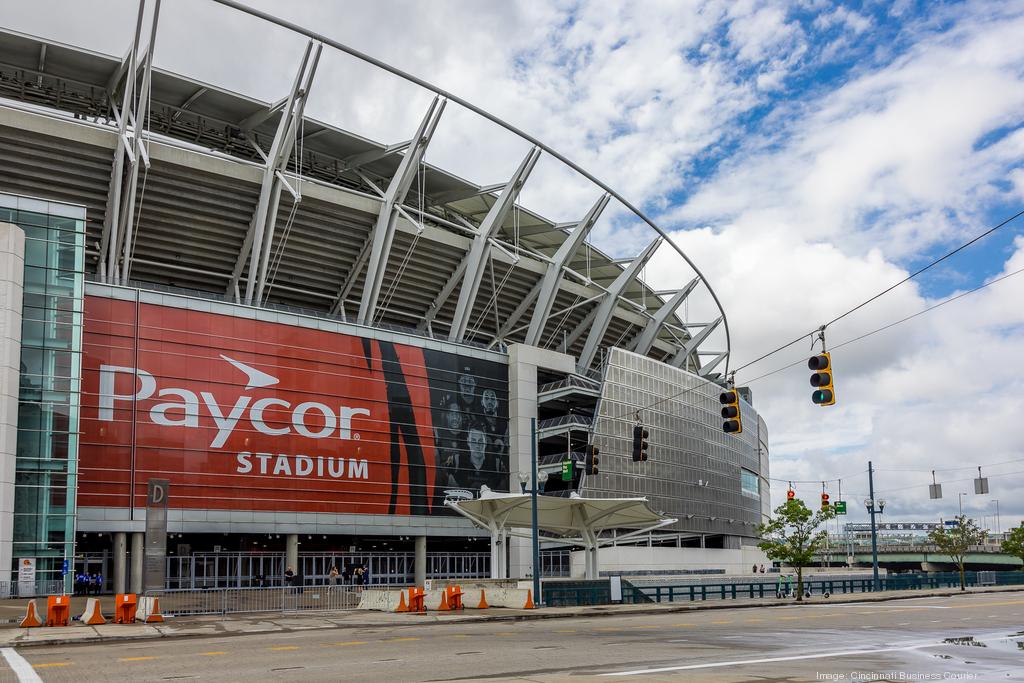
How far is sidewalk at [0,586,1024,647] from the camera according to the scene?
2458 centimetres

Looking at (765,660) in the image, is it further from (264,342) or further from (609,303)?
(609,303)

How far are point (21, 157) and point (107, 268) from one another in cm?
854

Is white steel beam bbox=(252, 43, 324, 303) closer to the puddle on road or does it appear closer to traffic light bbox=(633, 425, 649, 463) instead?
traffic light bbox=(633, 425, 649, 463)

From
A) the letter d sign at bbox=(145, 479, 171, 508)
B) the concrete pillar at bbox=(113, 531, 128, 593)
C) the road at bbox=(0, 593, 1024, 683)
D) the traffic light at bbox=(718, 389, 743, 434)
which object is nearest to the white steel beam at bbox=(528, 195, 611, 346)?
the concrete pillar at bbox=(113, 531, 128, 593)

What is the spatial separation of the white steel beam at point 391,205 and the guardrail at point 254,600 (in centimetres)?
2478

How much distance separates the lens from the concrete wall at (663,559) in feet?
240

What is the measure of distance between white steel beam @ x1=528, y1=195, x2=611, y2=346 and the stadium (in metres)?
0.16

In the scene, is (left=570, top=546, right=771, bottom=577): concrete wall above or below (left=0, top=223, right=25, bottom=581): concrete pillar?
below

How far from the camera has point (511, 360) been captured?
68.1 m

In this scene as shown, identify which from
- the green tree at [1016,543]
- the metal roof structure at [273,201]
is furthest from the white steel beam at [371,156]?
the green tree at [1016,543]

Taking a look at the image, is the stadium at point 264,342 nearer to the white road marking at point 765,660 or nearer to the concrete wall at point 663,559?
the concrete wall at point 663,559

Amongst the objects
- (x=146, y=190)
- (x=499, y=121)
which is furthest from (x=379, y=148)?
(x=146, y=190)

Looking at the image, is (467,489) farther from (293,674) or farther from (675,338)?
(293,674)

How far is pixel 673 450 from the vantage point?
82000 millimetres
